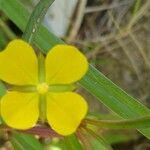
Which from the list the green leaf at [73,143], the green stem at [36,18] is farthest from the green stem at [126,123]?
the green stem at [36,18]

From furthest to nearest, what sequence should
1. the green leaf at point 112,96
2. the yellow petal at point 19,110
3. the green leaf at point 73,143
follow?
the green leaf at point 112,96 < the green leaf at point 73,143 < the yellow petal at point 19,110

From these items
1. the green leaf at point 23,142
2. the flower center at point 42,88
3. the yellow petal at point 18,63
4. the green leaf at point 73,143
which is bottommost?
the green leaf at point 23,142

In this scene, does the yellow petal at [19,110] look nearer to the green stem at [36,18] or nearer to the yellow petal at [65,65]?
the yellow petal at [65,65]

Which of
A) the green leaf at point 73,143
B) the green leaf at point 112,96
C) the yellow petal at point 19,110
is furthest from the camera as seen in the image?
the green leaf at point 112,96

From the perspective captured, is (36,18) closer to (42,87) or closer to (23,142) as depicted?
(42,87)

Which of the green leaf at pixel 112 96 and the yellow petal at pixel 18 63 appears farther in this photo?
the green leaf at pixel 112 96

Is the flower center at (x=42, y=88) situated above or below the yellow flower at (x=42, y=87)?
below
